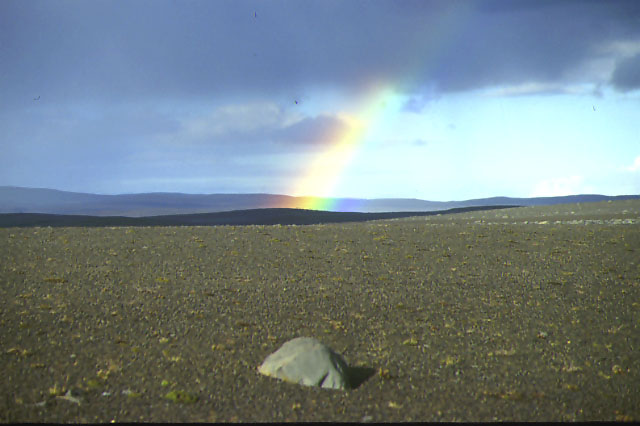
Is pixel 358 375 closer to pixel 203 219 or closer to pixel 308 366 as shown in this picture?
pixel 308 366

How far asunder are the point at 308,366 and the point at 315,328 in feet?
10.5

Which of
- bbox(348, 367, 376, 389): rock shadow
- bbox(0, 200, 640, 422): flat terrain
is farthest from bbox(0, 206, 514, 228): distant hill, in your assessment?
bbox(348, 367, 376, 389): rock shadow

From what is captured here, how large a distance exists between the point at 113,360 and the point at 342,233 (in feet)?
60.1

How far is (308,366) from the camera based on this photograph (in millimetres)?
10117

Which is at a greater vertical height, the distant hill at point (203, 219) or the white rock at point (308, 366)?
the distant hill at point (203, 219)

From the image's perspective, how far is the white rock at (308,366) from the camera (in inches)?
390

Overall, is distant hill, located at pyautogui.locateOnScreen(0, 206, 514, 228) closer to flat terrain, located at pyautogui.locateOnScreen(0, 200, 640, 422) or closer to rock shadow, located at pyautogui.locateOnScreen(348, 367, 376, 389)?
flat terrain, located at pyautogui.locateOnScreen(0, 200, 640, 422)

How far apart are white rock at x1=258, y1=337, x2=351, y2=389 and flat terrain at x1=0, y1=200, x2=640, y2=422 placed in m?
0.20

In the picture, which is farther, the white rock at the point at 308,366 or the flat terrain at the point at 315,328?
the white rock at the point at 308,366

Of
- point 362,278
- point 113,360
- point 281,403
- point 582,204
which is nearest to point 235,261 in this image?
point 362,278

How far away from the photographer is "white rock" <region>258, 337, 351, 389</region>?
390 inches

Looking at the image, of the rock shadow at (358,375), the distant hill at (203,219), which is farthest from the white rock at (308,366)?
the distant hill at (203,219)

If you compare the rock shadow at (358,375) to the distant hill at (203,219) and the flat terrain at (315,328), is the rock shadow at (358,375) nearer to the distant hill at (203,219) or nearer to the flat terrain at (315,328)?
the flat terrain at (315,328)

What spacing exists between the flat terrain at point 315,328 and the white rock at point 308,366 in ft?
0.66
